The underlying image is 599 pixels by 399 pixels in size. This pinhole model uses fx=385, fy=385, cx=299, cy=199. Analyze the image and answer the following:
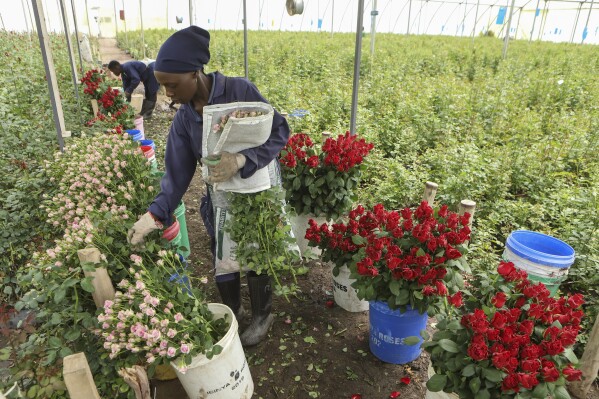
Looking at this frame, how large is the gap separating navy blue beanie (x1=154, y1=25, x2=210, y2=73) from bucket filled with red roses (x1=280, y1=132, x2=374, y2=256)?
1.14 meters

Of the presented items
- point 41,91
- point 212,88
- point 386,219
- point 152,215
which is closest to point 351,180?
point 386,219

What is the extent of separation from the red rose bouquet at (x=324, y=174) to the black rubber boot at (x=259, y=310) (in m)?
0.68

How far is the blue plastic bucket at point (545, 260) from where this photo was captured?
222cm

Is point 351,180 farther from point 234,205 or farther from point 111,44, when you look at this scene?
point 111,44

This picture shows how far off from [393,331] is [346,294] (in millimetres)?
531

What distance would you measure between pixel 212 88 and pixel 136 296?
3.35ft

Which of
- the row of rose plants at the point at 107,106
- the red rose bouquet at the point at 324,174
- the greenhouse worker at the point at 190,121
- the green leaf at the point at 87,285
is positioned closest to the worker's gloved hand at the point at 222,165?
the greenhouse worker at the point at 190,121

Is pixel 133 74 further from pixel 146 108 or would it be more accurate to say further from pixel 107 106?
pixel 107 106

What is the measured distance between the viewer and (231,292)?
7.86 ft

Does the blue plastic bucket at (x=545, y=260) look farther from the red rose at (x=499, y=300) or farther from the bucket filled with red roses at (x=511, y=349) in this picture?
the red rose at (x=499, y=300)

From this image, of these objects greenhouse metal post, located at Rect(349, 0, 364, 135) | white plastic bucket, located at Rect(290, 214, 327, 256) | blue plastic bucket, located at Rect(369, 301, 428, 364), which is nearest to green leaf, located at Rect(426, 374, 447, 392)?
blue plastic bucket, located at Rect(369, 301, 428, 364)

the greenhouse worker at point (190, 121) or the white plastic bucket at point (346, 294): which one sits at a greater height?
the greenhouse worker at point (190, 121)

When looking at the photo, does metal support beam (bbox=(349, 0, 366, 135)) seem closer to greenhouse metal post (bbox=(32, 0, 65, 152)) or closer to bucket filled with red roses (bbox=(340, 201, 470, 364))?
bucket filled with red roses (bbox=(340, 201, 470, 364))

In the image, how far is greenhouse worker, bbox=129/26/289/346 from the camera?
1.70m
